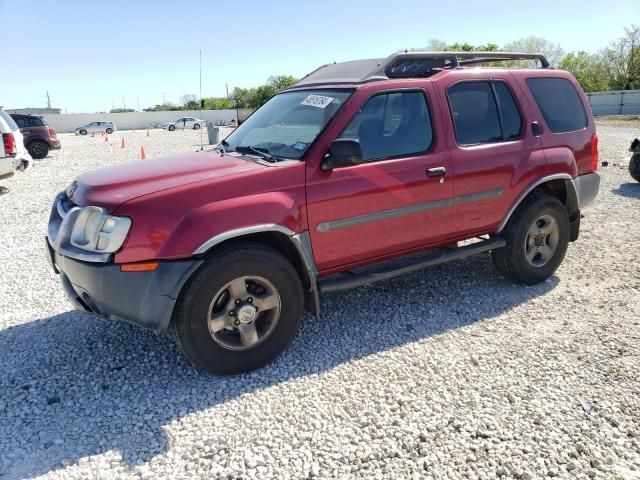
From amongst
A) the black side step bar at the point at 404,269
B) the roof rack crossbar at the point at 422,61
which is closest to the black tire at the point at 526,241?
the black side step bar at the point at 404,269

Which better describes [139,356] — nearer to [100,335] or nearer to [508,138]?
[100,335]

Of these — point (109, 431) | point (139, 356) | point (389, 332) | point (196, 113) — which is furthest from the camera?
point (196, 113)

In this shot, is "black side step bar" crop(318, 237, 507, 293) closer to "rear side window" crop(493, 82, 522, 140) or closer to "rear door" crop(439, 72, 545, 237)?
"rear door" crop(439, 72, 545, 237)

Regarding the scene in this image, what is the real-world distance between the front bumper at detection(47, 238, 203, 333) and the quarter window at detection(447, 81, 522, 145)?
2.51 metres

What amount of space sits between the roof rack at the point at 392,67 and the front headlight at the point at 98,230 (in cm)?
212

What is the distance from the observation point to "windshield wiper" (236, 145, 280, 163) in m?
3.63

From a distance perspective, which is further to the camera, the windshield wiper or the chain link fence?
the chain link fence

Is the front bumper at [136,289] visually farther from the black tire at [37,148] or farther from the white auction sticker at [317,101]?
the black tire at [37,148]

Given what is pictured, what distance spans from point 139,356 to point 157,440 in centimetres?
103

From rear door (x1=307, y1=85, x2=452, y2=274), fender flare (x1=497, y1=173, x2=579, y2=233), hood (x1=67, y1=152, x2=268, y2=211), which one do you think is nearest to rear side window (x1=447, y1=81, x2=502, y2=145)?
rear door (x1=307, y1=85, x2=452, y2=274)

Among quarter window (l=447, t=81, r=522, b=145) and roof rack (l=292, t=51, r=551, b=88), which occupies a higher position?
roof rack (l=292, t=51, r=551, b=88)

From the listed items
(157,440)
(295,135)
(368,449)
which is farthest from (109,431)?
(295,135)

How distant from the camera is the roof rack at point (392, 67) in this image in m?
4.03

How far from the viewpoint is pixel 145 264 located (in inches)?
118
